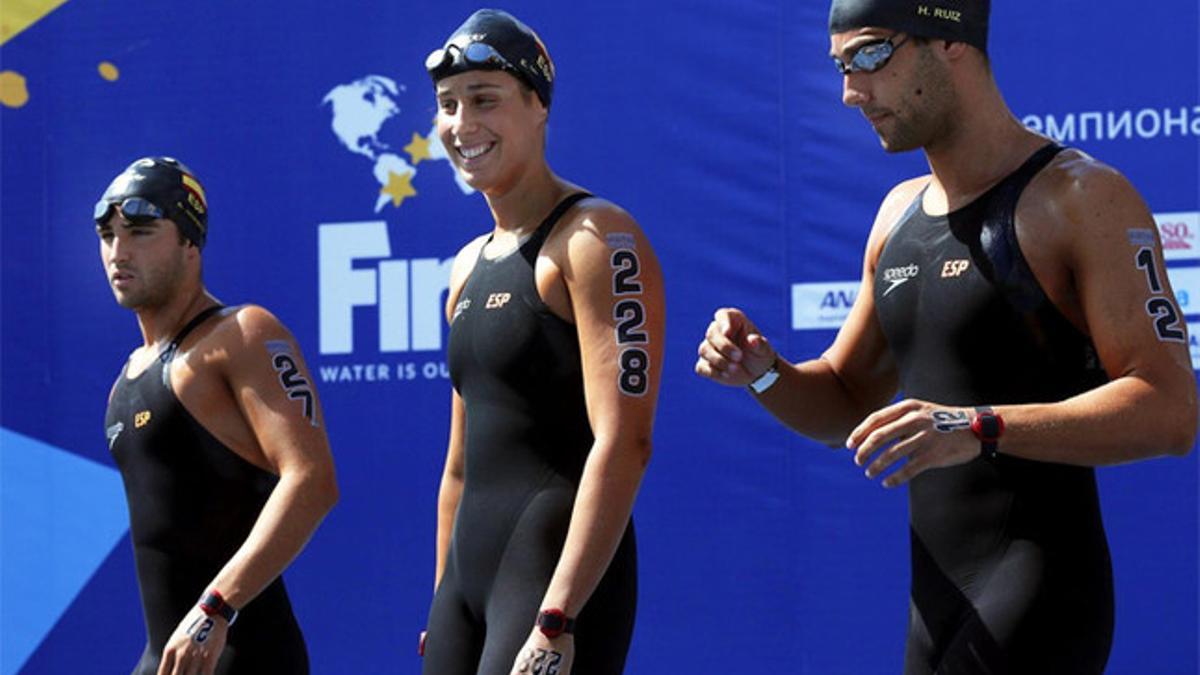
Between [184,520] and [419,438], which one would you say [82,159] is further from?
[184,520]

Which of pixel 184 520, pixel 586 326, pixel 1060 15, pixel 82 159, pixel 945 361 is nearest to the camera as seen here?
pixel 945 361

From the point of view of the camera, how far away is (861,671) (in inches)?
221

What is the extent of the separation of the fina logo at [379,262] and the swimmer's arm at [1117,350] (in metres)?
3.49

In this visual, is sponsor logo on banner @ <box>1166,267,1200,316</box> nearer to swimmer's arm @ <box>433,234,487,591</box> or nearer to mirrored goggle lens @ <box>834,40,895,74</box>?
swimmer's arm @ <box>433,234,487,591</box>

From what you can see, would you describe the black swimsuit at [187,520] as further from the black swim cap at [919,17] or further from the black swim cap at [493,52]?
the black swim cap at [919,17]

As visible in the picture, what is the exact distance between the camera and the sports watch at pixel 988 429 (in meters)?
2.65

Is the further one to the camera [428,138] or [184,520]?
[428,138]

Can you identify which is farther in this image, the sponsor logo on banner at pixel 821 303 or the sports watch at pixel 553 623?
the sponsor logo on banner at pixel 821 303

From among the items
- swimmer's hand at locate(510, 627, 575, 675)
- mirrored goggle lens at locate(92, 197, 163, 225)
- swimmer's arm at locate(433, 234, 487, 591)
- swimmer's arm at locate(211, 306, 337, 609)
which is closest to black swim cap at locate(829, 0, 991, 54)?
swimmer's arm at locate(433, 234, 487, 591)

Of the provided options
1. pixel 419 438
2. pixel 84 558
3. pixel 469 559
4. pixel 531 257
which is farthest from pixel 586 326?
pixel 84 558

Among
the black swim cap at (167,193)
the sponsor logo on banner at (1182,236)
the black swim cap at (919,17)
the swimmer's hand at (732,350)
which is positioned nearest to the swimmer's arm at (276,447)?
the black swim cap at (167,193)

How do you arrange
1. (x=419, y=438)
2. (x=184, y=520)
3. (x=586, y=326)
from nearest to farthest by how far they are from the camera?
(x=586, y=326) < (x=184, y=520) < (x=419, y=438)

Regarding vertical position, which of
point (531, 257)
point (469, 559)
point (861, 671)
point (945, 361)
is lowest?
point (861, 671)

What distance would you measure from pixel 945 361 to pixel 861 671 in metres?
2.81
